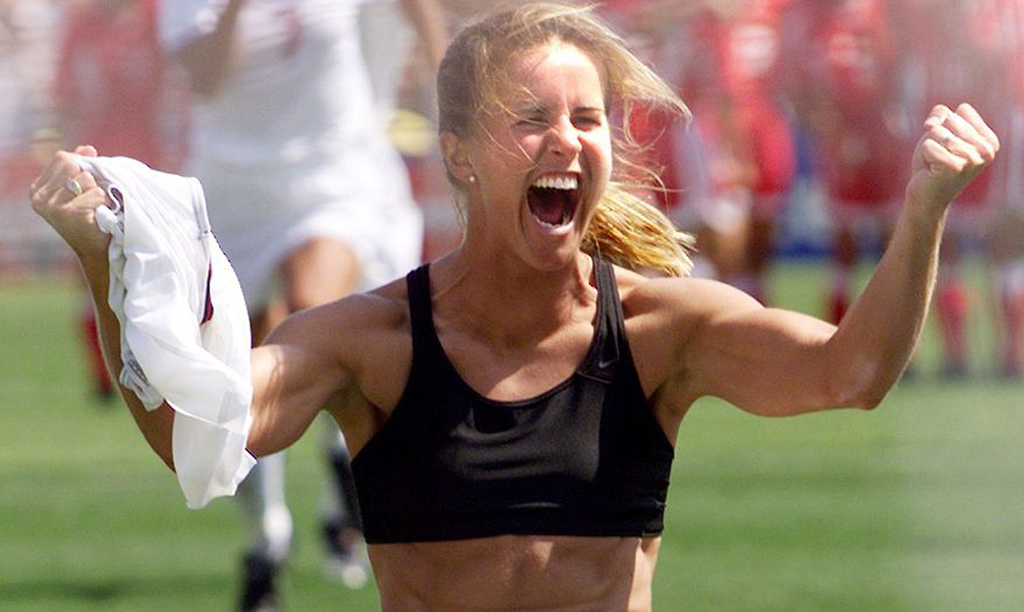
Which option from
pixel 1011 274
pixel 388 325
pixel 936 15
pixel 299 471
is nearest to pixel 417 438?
pixel 388 325

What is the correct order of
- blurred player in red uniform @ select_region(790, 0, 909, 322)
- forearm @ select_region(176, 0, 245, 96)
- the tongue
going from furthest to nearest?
blurred player in red uniform @ select_region(790, 0, 909, 322)
forearm @ select_region(176, 0, 245, 96)
the tongue

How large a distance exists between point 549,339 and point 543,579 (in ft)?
1.32

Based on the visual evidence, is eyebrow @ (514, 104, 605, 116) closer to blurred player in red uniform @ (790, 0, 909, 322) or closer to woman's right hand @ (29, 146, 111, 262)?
woman's right hand @ (29, 146, 111, 262)

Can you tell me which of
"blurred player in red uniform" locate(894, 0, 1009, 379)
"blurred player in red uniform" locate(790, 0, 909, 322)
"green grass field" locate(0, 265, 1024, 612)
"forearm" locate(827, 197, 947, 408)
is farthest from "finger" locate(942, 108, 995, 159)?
"blurred player in red uniform" locate(790, 0, 909, 322)

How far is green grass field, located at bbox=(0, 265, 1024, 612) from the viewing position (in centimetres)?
744

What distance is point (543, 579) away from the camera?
396 cm

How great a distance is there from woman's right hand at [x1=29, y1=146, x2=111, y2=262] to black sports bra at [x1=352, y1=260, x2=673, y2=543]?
2.35ft

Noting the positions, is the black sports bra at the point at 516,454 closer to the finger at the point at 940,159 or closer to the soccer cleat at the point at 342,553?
the finger at the point at 940,159

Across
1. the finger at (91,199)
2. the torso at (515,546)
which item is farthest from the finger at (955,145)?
the finger at (91,199)

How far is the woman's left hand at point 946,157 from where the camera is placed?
3482mm

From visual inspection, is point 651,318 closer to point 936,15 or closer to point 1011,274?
point 936,15

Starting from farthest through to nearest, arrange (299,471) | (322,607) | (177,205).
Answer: (299,471)
(322,607)
(177,205)

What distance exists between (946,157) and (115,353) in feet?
4.12

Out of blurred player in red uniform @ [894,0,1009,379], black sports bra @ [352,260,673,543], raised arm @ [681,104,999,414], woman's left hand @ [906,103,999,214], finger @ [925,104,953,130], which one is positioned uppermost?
finger @ [925,104,953,130]
